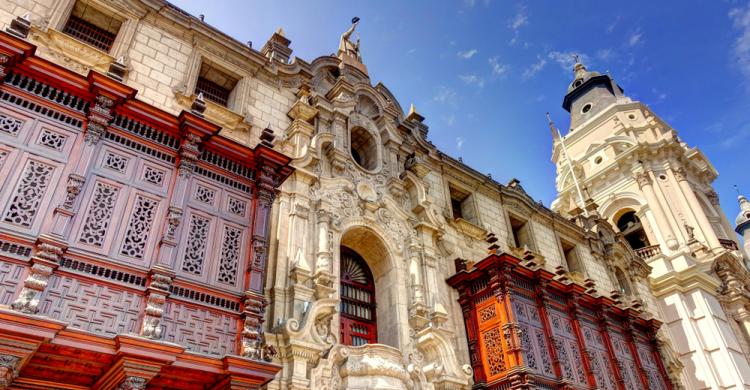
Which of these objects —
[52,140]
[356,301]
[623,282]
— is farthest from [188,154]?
[623,282]

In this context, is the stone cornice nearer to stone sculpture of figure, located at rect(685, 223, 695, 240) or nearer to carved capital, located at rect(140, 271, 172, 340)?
stone sculpture of figure, located at rect(685, 223, 695, 240)

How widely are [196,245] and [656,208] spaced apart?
99.4ft

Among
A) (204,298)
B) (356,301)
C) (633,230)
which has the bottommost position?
(204,298)

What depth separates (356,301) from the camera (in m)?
13.2

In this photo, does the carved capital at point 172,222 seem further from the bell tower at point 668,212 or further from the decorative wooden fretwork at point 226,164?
the bell tower at point 668,212

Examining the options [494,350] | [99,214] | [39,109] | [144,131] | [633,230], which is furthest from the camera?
[633,230]

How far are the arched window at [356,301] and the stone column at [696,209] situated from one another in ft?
79.4

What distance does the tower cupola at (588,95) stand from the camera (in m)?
43.6

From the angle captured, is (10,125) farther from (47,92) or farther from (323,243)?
(323,243)

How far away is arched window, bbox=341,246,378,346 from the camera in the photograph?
1246 centimetres

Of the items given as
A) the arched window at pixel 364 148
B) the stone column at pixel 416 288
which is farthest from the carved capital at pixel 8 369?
the arched window at pixel 364 148

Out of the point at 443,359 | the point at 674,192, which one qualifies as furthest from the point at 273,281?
the point at 674,192

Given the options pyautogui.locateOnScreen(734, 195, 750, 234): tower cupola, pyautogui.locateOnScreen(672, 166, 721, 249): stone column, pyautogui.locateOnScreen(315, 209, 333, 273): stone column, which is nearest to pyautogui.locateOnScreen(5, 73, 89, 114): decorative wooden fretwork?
pyautogui.locateOnScreen(315, 209, 333, 273): stone column

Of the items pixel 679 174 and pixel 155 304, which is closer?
pixel 155 304
